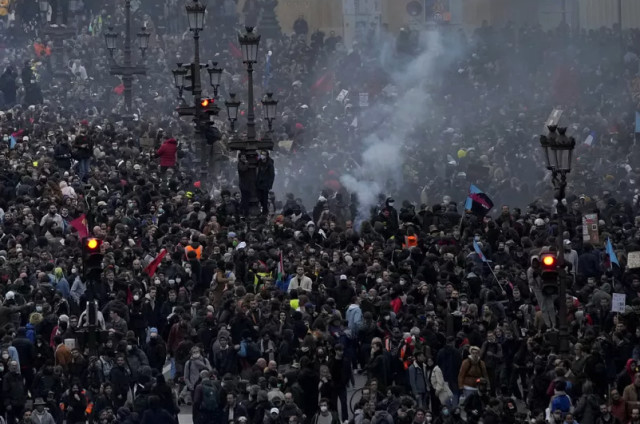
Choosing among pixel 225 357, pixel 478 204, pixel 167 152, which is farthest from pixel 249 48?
pixel 225 357

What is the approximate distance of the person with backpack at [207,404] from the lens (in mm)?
28703

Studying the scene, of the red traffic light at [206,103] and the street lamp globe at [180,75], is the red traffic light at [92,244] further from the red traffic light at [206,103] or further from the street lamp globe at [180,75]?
the street lamp globe at [180,75]

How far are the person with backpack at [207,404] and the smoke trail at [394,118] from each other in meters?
14.7

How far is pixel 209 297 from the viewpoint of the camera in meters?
33.3

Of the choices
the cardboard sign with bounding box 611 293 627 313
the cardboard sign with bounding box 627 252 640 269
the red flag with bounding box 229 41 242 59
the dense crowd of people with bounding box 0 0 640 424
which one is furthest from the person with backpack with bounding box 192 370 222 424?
the red flag with bounding box 229 41 242 59

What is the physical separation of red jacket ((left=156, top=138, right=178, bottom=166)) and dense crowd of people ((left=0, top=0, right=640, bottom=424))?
0.04m

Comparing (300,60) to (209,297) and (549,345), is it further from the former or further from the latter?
(549,345)

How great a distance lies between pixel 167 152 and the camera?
148ft

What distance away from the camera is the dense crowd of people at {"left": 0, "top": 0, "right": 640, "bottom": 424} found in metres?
28.8

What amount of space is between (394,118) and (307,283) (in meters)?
25.5

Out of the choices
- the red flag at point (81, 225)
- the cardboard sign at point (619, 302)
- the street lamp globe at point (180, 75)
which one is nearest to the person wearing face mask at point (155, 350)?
the red flag at point (81, 225)

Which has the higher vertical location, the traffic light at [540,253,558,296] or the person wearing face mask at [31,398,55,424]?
the traffic light at [540,253,558,296]

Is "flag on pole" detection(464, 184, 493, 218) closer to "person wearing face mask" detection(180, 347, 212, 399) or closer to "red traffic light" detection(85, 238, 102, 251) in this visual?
"person wearing face mask" detection(180, 347, 212, 399)

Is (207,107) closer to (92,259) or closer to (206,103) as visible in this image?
(206,103)
